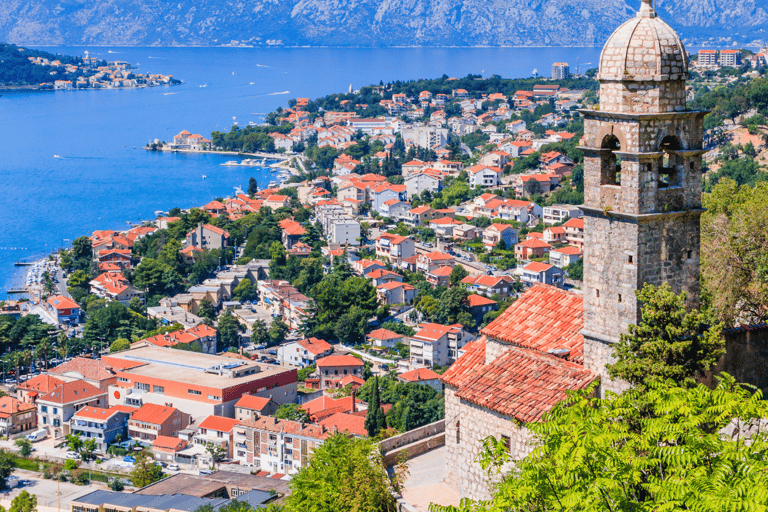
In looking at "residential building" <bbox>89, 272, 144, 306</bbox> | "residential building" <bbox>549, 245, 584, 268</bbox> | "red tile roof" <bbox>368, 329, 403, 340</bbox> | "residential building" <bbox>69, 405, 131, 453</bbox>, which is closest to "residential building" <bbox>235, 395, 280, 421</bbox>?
"residential building" <bbox>69, 405, 131, 453</bbox>

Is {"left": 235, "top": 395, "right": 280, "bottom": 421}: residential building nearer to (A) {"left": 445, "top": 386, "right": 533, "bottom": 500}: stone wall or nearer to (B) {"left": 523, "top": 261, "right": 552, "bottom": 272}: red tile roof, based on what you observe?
(B) {"left": 523, "top": 261, "right": 552, "bottom": 272}: red tile roof

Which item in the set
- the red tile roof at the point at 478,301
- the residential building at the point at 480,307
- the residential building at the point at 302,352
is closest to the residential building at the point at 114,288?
the residential building at the point at 302,352

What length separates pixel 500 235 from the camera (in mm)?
53281

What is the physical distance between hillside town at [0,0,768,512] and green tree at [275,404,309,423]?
0.42 ft

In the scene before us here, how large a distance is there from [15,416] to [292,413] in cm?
952

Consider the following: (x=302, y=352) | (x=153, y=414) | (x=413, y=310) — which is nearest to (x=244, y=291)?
(x=413, y=310)

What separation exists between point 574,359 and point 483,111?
93.6 meters

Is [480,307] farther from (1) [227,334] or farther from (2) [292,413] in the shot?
(2) [292,413]

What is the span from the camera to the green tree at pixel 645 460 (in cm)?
634

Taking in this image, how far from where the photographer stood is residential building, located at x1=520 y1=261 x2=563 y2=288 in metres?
45.8

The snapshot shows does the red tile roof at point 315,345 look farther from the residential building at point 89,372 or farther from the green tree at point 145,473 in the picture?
the green tree at point 145,473

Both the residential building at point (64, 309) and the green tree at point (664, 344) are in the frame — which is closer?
the green tree at point (664, 344)

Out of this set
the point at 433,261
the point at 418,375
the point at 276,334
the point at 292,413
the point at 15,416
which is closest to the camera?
the point at 292,413

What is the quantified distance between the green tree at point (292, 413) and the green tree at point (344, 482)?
1873 centimetres
